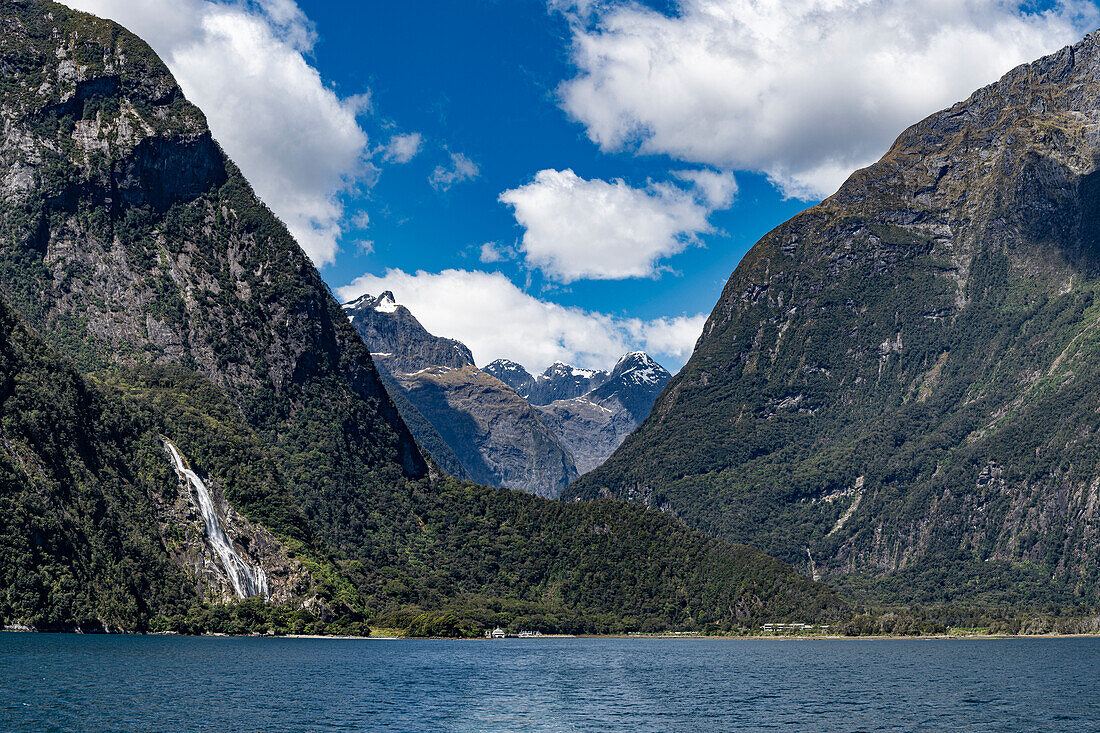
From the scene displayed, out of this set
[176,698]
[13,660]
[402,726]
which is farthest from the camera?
[13,660]

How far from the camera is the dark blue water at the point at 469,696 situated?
11300cm

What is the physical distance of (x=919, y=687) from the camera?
163375 millimetres

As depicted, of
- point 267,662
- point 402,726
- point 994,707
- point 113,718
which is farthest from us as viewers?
point 267,662

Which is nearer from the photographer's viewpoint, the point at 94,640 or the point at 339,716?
the point at 339,716

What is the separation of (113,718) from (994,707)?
340 ft

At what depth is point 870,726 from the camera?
11750 cm

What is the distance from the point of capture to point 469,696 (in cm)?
14275

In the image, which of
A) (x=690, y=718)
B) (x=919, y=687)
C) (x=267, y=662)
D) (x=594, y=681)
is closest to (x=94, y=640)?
(x=267, y=662)

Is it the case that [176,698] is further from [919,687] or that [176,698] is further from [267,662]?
[919,687]

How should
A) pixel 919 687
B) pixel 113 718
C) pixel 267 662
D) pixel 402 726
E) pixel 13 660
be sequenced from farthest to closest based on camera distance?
pixel 267 662, pixel 919 687, pixel 13 660, pixel 402 726, pixel 113 718

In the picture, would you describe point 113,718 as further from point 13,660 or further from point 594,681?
point 594,681

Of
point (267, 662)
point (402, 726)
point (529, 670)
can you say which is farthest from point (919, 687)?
point (267, 662)

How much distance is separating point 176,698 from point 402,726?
29.2 meters

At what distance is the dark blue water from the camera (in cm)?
11300
